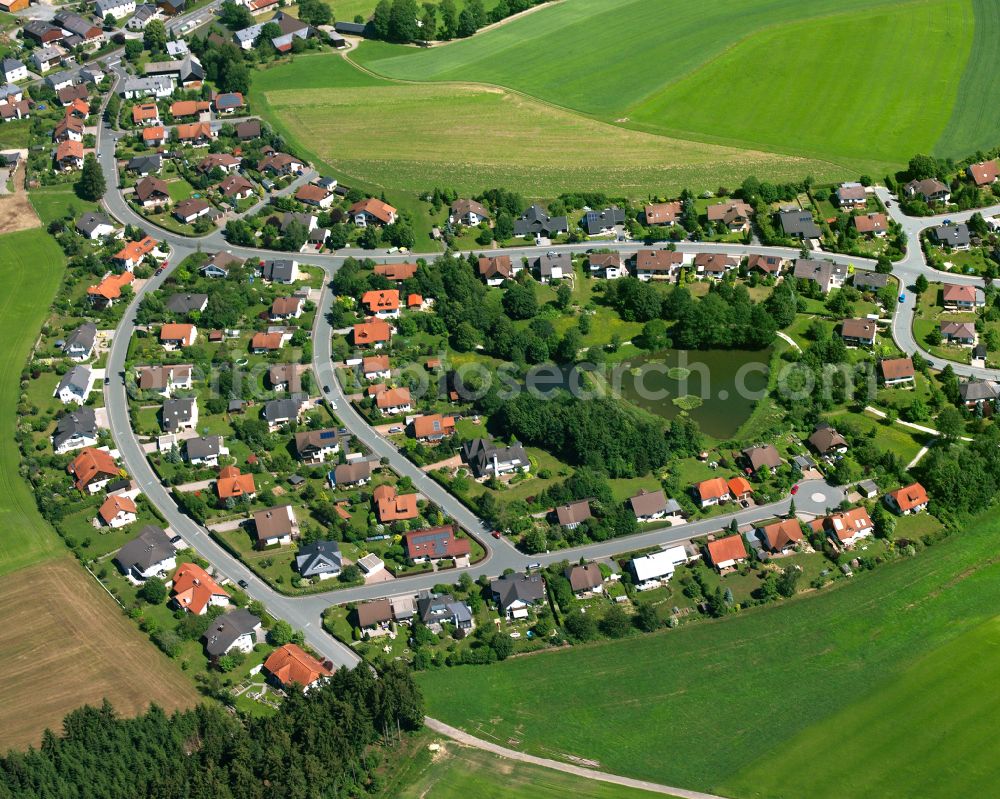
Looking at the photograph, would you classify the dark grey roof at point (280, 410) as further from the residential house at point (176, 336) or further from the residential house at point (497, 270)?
the residential house at point (497, 270)

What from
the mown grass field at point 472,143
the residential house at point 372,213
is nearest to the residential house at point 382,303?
the residential house at point 372,213

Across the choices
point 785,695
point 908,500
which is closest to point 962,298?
point 908,500

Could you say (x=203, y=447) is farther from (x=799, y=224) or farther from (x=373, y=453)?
(x=799, y=224)

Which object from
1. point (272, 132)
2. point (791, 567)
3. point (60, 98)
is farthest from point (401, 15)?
point (791, 567)

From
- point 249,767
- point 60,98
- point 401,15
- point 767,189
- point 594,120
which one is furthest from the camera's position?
point 401,15

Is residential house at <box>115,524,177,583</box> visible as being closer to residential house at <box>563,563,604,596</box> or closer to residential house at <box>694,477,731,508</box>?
residential house at <box>563,563,604,596</box>

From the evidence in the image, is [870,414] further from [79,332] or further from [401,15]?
[401,15]
